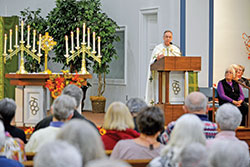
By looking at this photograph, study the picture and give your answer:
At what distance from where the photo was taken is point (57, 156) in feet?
6.21

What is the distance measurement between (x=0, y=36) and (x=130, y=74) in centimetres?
314

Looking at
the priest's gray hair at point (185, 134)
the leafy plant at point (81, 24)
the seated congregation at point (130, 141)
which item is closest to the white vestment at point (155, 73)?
the leafy plant at point (81, 24)

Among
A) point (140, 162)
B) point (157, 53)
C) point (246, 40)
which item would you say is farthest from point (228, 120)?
point (246, 40)

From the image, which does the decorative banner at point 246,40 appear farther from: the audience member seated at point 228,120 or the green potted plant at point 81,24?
the audience member seated at point 228,120

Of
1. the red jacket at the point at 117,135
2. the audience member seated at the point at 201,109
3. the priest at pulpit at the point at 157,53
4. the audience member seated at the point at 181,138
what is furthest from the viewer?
the priest at pulpit at the point at 157,53

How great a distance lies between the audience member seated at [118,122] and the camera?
3.84m

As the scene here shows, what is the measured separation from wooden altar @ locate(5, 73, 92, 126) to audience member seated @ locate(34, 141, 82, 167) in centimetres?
486

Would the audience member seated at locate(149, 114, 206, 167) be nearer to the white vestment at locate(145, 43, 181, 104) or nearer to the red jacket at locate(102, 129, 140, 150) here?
the red jacket at locate(102, 129, 140, 150)

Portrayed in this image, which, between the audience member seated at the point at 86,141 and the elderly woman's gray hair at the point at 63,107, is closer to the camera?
the audience member seated at the point at 86,141

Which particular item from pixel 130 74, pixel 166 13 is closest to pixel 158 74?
pixel 166 13

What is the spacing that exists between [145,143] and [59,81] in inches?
134

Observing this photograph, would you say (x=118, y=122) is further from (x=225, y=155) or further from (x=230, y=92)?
(x=230, y=92)

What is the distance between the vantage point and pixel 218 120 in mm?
3750

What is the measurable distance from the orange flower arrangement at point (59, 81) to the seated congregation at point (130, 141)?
192 cm
